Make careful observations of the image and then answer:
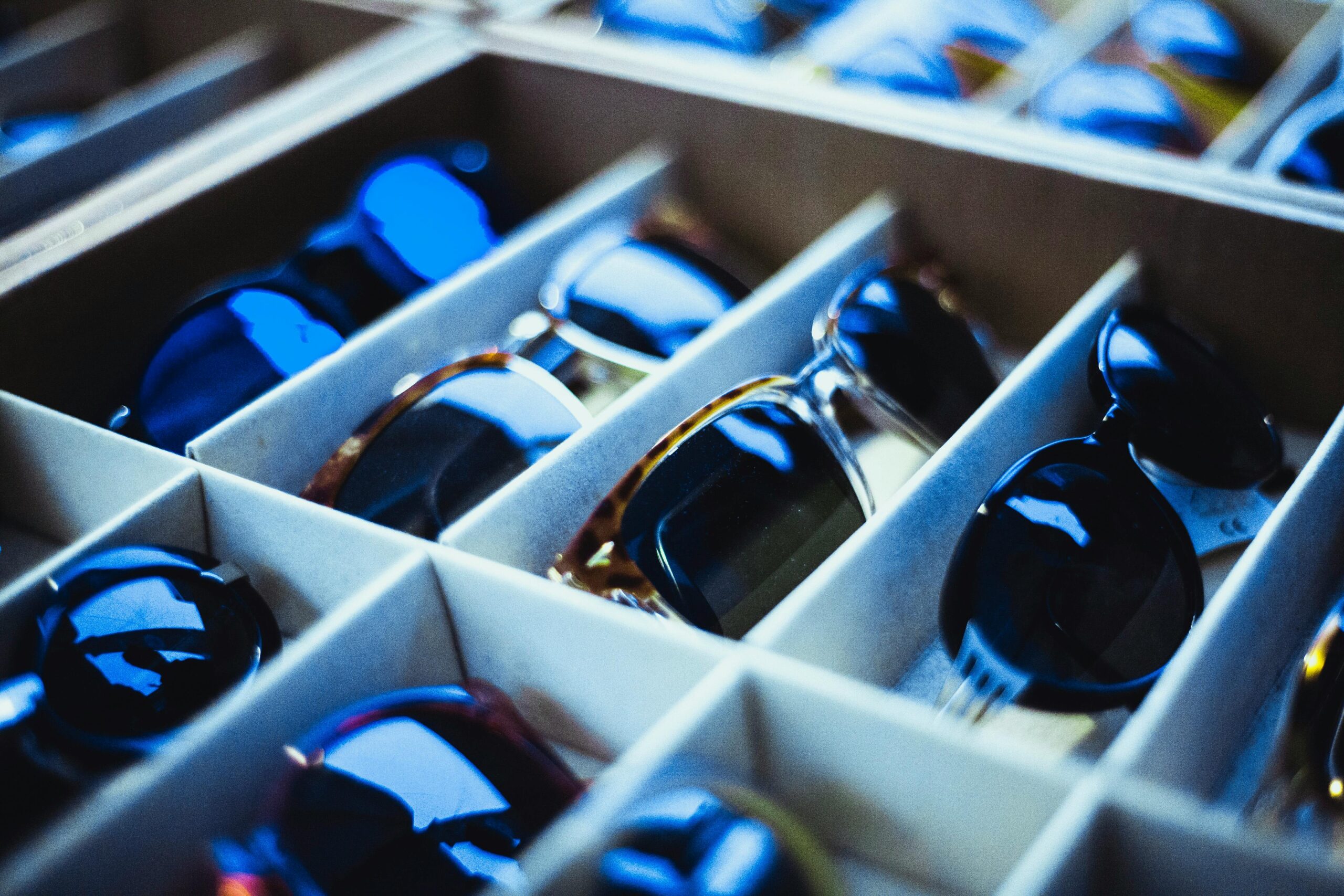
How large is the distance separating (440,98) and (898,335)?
0.49 meters

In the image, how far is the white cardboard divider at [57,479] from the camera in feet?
2.27

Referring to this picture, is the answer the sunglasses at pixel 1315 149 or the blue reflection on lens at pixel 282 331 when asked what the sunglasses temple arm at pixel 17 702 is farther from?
the sunglasses at pixel 1315 149

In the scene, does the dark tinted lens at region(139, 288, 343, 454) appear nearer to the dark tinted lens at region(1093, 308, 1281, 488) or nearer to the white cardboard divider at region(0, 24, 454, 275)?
the white cardboard divider at region(0, 24, 454, 275)

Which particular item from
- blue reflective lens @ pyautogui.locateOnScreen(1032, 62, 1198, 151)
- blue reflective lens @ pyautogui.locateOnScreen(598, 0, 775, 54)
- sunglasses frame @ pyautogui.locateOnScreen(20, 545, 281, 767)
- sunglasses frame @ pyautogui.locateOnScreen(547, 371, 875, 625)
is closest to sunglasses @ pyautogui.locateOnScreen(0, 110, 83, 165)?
blue reflective lens @ pyautogui.locateOnScreen(598, 0, 775, 54)

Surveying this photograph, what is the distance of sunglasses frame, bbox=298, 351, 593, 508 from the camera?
72 centimetres

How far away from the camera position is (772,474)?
69 cm

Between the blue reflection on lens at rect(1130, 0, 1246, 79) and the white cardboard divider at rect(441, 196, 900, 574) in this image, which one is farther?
the blue reflection on lens at rect(1130, 0, 1246, 79)

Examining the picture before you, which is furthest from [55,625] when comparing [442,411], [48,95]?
[48,95]

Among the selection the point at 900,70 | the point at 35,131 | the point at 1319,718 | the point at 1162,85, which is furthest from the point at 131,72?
the point at 1319,718

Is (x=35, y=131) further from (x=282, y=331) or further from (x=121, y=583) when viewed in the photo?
(x=121, y=583)

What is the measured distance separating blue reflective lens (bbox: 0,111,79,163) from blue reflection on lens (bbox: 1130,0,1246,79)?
3.43 feet

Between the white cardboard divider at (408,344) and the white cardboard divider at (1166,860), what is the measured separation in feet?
1.64

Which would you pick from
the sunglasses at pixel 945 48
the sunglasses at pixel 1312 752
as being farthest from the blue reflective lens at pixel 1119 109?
the sunglasses at pixel 1312 752

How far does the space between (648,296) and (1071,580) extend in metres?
0.39
